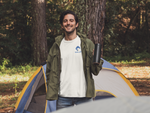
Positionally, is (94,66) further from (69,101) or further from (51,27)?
(51,27)

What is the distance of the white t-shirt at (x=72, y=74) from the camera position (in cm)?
238

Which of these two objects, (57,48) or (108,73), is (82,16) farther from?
(57,48)

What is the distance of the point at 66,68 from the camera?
2.41 metres

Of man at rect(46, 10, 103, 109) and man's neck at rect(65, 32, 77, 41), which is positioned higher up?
man's neck at rect(65, 32, 77, 41)

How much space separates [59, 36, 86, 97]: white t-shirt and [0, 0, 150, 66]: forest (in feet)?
7.78

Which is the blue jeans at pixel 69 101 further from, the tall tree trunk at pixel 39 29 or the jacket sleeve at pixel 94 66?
the tall tree trunk at pixel 39 29

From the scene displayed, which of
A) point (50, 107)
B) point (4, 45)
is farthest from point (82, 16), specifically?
point (4, 45)

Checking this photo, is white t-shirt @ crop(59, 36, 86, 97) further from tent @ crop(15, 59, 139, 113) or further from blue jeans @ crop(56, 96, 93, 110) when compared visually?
tent @ crop(15, 59, 139, 113)

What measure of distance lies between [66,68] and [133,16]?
16.5m

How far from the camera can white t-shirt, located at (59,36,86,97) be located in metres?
2.38

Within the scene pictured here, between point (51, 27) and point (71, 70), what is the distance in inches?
424

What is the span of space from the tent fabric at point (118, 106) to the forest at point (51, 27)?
11.5 ft

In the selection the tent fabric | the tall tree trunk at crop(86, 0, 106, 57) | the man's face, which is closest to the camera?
the tent fabric

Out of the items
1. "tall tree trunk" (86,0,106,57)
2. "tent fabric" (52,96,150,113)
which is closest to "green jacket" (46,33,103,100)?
"tent fabric" (52,96,150,113)
